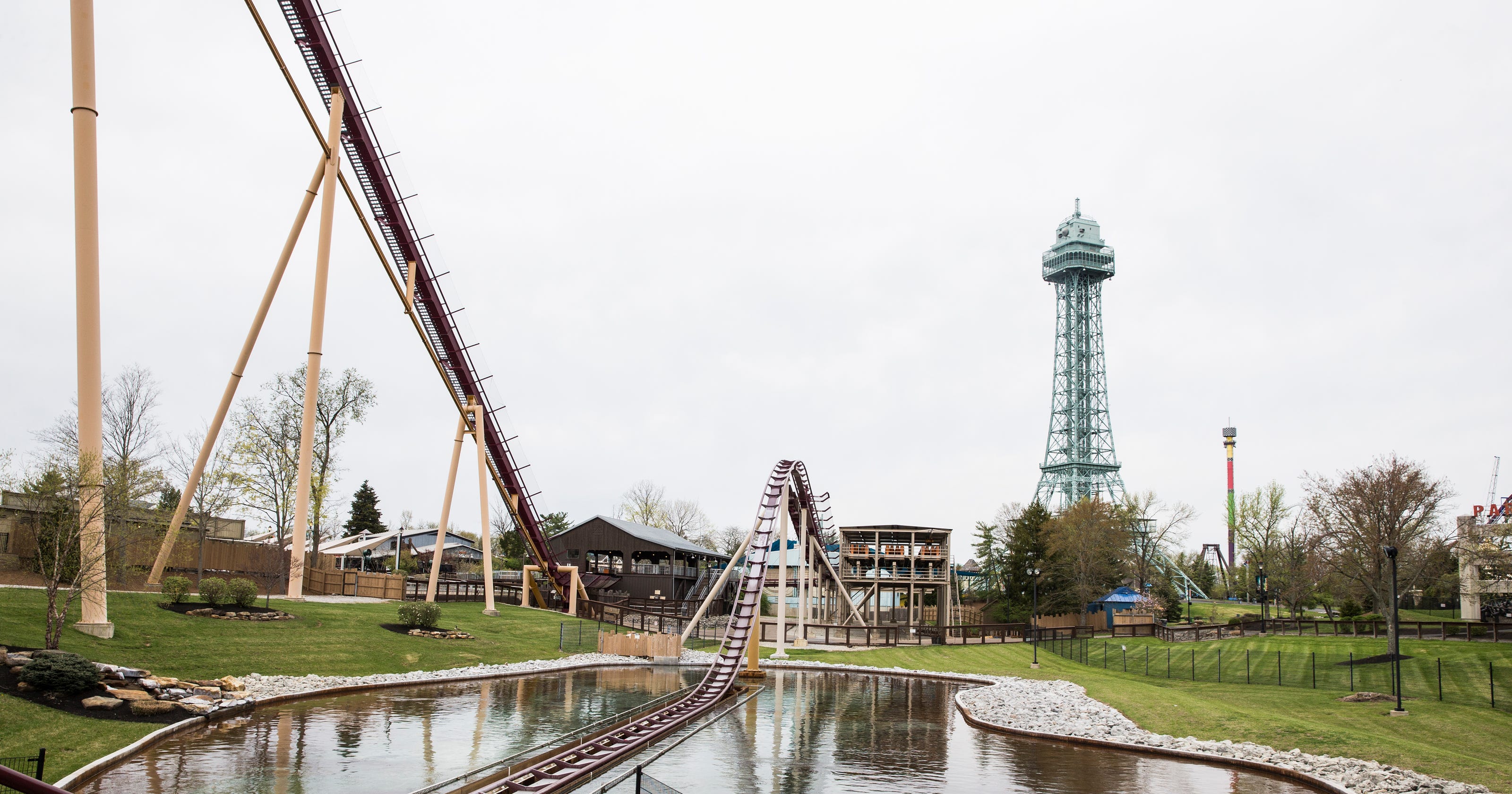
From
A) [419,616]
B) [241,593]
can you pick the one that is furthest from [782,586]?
[241,593]

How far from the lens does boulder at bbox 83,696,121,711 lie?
16.3 meters

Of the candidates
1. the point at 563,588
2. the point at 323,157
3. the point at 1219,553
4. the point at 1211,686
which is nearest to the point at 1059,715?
the point at 1211,686

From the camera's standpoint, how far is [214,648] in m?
23.5

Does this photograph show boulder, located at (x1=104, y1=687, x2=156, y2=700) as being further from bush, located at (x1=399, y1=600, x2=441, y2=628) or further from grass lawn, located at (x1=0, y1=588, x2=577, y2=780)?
bush, located at (x1=399, y1=600, x2=441, y2=628)

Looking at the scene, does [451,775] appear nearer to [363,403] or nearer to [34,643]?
[34,643]

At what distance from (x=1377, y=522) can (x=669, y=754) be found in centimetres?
3638

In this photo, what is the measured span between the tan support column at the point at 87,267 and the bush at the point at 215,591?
24.9ft

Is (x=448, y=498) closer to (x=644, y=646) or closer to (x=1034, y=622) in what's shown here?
(x=644, y=646)

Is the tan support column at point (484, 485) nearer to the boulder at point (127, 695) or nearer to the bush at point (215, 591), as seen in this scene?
the bush at point (215, 591)

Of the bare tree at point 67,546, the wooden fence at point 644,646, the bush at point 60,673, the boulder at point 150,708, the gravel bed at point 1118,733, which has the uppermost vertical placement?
the bare tree at point 67,546

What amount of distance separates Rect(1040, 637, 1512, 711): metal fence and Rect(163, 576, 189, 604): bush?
116ft

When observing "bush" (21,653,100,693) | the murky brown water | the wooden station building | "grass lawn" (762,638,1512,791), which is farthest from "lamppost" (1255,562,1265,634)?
"bush" (21,653,100,693)

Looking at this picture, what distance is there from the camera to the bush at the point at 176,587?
2811cm

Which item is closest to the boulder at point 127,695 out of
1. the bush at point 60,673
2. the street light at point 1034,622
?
the bush at point 60,673
